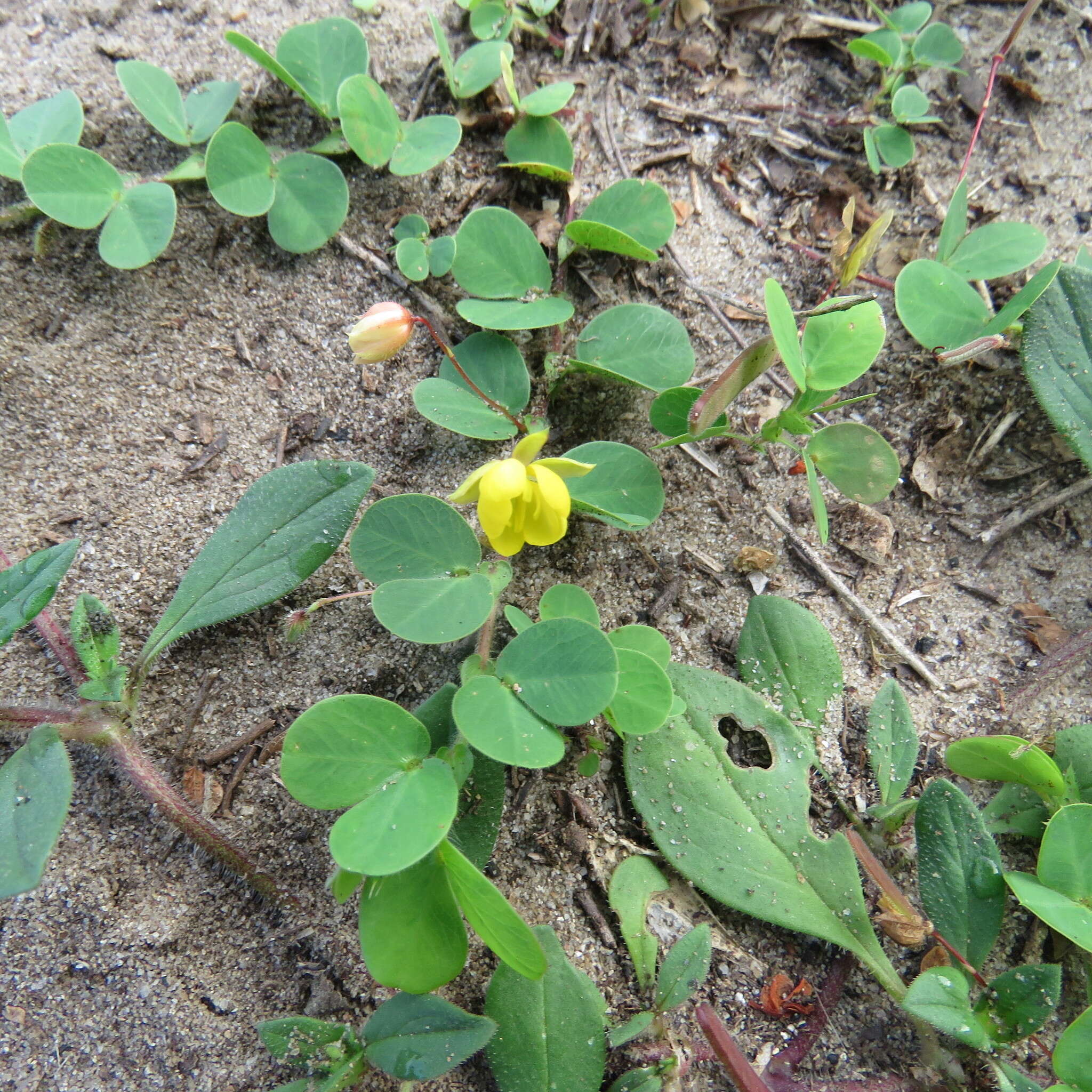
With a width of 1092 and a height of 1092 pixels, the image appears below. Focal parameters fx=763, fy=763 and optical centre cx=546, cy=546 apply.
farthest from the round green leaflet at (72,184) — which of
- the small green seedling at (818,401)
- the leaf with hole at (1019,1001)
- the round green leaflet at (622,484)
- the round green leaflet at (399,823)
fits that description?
the leaf with hole at (1019,1001)

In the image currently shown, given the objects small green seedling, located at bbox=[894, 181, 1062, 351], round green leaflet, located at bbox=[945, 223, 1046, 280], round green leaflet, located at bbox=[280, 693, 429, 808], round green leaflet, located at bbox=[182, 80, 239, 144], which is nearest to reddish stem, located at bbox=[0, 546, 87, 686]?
round green leaflet, located at bbox=[280, 693, 429, 808]

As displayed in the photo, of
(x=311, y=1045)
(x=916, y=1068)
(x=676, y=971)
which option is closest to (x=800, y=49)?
(x=676, y=971)

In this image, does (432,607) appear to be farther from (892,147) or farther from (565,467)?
(892,147)

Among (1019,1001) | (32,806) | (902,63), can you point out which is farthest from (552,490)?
(902,63)

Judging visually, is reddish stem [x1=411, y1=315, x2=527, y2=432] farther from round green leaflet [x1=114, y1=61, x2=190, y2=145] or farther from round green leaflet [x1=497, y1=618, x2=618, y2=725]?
round green leaflet [x1=114, y1=61, x2=190, y2=145]

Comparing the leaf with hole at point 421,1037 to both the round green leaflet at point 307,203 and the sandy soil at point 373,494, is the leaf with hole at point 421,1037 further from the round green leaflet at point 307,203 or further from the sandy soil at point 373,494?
the round green leaflet at point 307,203

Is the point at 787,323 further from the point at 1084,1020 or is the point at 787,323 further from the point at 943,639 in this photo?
the point at 1084,1020
